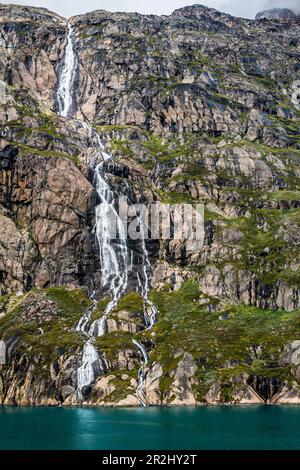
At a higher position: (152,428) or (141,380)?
(141,380)

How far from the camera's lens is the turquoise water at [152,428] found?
98.1 metres

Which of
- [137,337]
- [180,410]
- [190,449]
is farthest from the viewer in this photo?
[137,337]

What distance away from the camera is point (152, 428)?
118m

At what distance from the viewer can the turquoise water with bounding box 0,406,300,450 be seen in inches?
3861

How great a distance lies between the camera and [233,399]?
562 feet

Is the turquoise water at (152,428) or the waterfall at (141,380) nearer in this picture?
the turquoise water at (152,428)

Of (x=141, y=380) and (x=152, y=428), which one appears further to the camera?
(x=141, y=380)

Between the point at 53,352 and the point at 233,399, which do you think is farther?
the point at 53,352

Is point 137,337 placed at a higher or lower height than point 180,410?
higher

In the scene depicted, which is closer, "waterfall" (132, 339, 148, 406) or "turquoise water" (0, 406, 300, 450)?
"turquoise water" (0, 406, 300, 450)

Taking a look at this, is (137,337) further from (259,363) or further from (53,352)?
(259,363)
